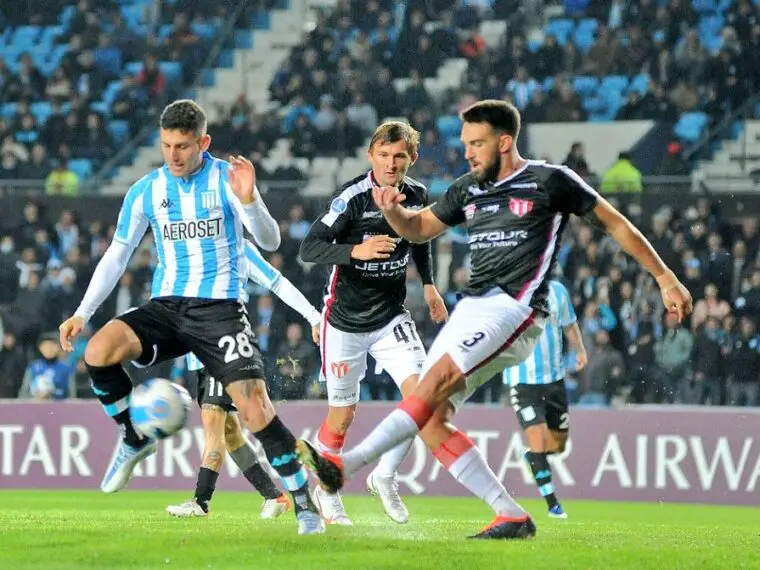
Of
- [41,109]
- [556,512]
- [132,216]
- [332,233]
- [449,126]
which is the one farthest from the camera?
[41,109]

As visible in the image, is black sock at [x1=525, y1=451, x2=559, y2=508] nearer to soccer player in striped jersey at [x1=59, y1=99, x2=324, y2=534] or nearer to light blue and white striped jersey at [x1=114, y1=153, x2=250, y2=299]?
soccer player in striped jersey at [x1=59, y1=99, x2=324, y2=534]

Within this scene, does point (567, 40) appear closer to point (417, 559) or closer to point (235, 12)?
point (235, 12)

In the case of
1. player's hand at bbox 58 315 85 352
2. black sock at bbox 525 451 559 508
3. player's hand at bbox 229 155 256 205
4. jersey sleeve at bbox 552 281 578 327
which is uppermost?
player's hand at bbox 229 155 256 205

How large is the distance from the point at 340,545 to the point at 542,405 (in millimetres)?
5447

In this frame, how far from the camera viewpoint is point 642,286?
1808 centimetres

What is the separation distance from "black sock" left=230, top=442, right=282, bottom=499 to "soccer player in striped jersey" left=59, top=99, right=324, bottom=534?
2.03 meters

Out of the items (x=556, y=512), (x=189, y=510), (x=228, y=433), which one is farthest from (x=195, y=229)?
(x=556, y=512)

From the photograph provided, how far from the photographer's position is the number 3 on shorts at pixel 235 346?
27.5ft

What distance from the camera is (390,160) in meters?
9.48

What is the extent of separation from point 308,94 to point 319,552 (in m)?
17.2

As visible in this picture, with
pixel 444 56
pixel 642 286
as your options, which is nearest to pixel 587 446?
pixel 642 286

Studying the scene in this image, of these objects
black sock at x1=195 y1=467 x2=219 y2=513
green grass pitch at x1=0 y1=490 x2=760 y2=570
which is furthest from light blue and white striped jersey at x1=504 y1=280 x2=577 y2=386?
black sock at x1=195 y1=467 x2=219 y2=513

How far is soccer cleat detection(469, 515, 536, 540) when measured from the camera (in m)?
8.33

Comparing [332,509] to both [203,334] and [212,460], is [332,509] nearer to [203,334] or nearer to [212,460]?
[212,460]
